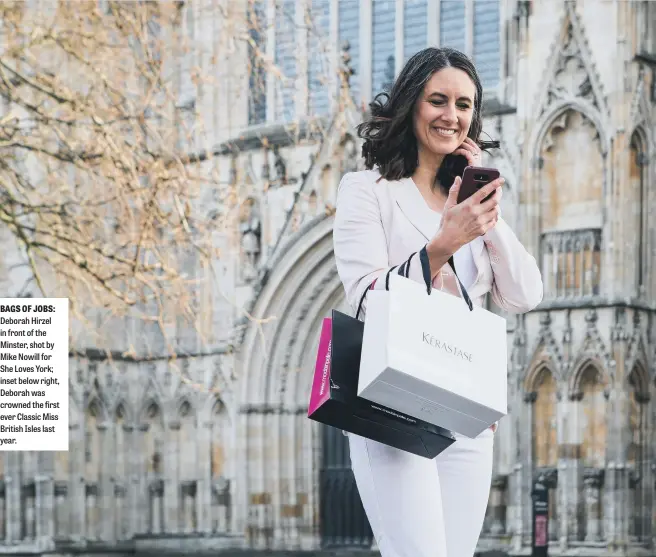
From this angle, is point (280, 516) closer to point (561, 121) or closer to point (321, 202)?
point (321, 202)

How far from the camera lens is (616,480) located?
12.5 m

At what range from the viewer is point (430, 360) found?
7.54 ft

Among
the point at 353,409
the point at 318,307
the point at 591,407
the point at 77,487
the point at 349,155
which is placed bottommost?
the point at 77,487

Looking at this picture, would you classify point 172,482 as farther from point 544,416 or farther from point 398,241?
point 398,241

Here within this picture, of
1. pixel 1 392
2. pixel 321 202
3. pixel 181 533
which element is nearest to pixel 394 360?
pixel 1 392

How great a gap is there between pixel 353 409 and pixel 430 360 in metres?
0.17

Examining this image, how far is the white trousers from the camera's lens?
2404 millimetres

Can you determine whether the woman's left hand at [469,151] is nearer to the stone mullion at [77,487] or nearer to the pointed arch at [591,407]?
the pointed arch at [591,407]

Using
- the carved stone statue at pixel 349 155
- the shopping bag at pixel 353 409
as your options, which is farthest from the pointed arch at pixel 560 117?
the shopping bag at pixel 353 409

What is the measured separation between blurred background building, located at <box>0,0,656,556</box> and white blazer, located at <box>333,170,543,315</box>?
7965 millimetres

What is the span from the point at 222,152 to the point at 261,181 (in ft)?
1.90

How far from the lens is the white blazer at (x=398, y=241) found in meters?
2.53
